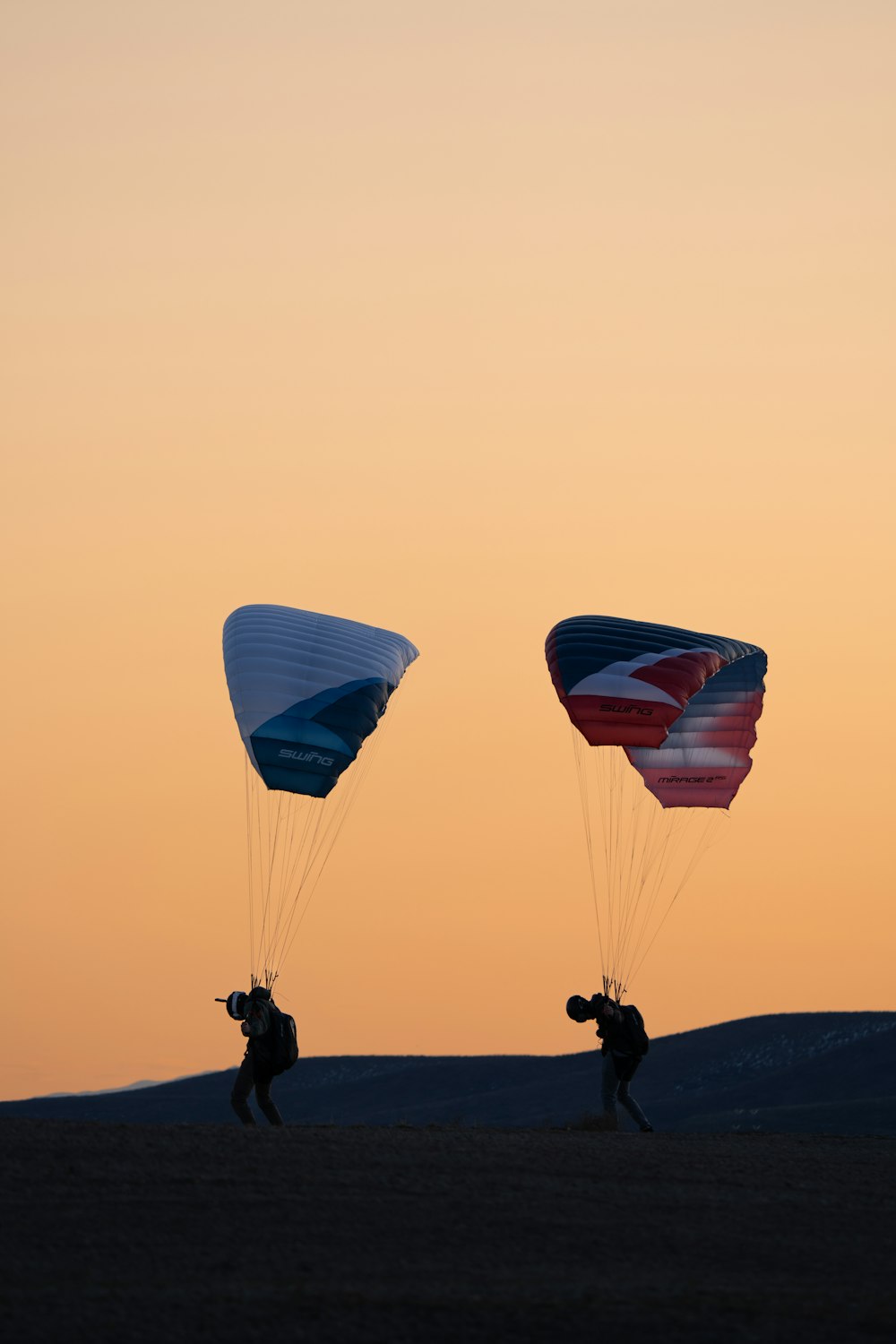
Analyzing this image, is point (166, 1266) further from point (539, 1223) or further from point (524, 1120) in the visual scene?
point (524, 1120)

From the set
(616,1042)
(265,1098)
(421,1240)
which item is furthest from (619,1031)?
(421,1240)

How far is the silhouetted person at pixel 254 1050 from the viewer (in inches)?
874

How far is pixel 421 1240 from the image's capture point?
1612 cm

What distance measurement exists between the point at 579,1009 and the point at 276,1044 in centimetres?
406

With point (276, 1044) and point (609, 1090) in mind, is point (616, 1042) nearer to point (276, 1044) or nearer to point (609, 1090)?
point (609, 1090)

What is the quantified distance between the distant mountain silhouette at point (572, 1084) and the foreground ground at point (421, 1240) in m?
43.9

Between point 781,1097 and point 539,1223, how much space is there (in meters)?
56.5

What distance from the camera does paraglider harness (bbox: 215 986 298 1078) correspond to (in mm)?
22172

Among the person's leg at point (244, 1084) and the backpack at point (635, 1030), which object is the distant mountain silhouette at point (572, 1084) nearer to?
the backpack at point (635, 1030)

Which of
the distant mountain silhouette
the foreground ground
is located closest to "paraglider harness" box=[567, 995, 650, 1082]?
the foreground ground

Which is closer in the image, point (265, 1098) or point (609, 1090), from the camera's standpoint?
point (265, 1098)

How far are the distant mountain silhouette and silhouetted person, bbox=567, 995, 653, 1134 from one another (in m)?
38.7

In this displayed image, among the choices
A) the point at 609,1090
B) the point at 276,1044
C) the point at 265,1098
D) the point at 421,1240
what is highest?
the point at 276,1044

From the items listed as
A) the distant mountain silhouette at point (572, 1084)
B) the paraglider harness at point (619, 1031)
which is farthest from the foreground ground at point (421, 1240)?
the distant mountain silhouette at point (572, 1084)
